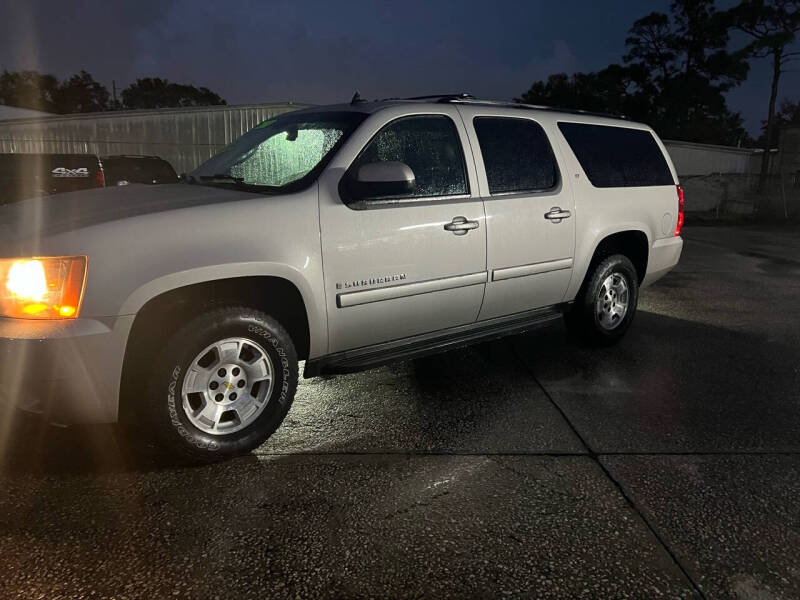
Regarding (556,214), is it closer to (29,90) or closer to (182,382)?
(182,382)

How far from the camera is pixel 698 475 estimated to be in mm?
3010

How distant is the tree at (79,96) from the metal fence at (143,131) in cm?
5417

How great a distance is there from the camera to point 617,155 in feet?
16.0

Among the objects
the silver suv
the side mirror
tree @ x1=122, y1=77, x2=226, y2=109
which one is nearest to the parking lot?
the silver suv

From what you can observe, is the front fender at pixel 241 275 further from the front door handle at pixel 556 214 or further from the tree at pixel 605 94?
the tree at pixel 605 94

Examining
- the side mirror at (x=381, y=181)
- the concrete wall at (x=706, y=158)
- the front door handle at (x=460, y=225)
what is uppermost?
the concrete wall at (x=706, y=158)

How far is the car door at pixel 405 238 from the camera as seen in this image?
325cm

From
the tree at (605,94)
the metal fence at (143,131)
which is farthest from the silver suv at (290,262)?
the tree at (605,94)

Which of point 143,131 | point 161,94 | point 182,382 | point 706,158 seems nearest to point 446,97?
point 182,382

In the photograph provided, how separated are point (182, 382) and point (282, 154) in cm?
157

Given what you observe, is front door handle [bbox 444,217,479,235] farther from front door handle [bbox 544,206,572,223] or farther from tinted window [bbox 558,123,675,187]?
tinted window [bbox 558,123,675,187]

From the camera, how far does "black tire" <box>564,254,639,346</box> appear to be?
4.73 meters

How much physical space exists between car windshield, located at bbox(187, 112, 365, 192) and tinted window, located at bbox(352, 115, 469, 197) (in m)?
0.20

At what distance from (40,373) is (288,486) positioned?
119 cm
